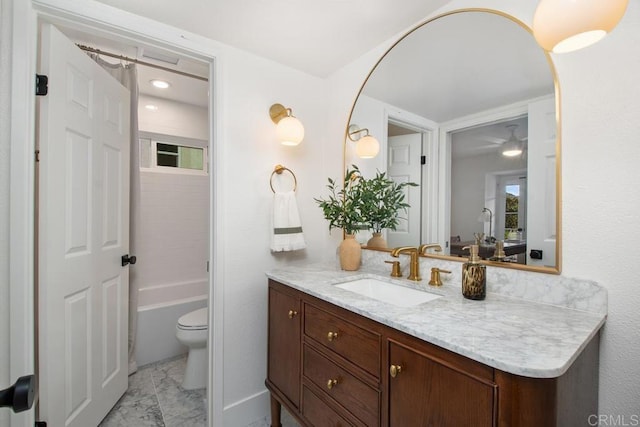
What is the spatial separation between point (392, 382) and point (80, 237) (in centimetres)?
165

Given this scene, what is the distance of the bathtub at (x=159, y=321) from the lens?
2361 mm

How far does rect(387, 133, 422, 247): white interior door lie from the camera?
156cm

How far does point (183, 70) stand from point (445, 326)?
2522mm

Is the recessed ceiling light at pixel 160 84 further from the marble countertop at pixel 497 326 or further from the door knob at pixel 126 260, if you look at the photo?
the marble countertop at pixel 497 326

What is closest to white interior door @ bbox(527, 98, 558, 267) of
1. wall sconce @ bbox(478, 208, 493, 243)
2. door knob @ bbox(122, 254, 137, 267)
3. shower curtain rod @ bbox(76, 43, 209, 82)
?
wall sconce @ bbox(478, 208, 493, 243)

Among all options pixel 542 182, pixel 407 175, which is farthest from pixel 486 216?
pixel 407 175

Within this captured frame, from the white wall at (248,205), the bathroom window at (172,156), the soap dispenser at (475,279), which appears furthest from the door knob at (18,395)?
the bathroom window at (172,156)

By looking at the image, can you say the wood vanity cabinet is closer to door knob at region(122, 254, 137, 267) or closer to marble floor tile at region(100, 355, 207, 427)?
marble floor tile at region(100, 355, 207, 427)

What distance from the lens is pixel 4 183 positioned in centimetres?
107

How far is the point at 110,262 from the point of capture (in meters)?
1.76

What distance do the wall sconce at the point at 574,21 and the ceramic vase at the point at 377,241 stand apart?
113 centimetres

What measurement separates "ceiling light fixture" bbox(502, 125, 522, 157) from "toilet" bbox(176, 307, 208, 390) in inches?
81.7

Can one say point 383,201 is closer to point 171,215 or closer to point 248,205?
point 248,205

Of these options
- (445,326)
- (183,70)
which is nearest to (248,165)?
(183,70)
